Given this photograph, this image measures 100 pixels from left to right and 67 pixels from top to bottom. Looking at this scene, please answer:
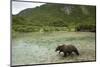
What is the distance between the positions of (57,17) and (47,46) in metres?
0.43

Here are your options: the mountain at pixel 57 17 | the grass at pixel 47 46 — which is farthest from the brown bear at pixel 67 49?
the mountain at pixel 57 17

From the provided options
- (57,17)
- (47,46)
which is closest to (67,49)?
(47,46)

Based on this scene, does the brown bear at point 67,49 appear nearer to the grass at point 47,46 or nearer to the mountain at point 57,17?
the grass at point 47,46

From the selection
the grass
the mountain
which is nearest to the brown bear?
the grass

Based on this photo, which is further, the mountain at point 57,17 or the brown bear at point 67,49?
the brown bear at point 67,49

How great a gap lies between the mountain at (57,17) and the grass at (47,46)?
122 millimetres

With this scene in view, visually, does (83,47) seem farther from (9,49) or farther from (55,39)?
(9,49)

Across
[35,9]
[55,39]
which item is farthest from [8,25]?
[55,39]

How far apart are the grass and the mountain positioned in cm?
12

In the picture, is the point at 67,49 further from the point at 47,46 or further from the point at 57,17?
the point at 57,17

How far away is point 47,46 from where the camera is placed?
2.56 metres

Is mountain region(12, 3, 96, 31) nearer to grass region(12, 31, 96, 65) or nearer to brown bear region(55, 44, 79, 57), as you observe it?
grass region(12, 31, 96, 65)

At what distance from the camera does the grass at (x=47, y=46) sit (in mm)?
2426

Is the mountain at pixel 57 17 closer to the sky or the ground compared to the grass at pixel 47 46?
closer to the sky
